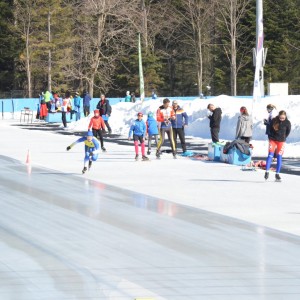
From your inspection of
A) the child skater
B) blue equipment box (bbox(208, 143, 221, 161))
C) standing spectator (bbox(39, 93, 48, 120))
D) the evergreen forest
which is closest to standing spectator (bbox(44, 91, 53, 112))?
standing spectator (bbox(39, 93, 48, 120))

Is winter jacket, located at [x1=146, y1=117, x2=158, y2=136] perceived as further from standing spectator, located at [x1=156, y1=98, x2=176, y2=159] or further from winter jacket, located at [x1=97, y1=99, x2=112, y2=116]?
winter jacket, located at [x1=97, y1=99, x2=112, y2=116]

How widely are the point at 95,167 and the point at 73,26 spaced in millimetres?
69438

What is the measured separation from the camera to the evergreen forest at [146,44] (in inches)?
3324

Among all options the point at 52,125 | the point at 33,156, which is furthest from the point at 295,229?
the point at 52,125

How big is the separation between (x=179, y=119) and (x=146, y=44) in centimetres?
5968

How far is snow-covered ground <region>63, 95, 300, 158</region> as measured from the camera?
105 ft

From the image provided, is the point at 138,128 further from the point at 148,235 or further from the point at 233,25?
the point at 233,25

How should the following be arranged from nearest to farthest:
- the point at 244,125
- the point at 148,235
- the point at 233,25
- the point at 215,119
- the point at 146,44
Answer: the point at 148,235
the point at 244,125
the point at 215,119
the point at 233,25
the point at 146,44

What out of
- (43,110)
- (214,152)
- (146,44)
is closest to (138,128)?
(214,152)

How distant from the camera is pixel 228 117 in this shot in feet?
123

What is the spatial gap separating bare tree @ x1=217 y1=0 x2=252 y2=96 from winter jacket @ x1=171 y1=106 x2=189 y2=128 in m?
53.6

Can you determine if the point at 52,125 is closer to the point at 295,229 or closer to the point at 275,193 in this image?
the point at 275,193

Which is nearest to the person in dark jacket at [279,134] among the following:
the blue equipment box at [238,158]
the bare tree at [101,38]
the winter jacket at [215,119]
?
the blue equipment box at [238,158]

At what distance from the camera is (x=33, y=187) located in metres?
19.4
